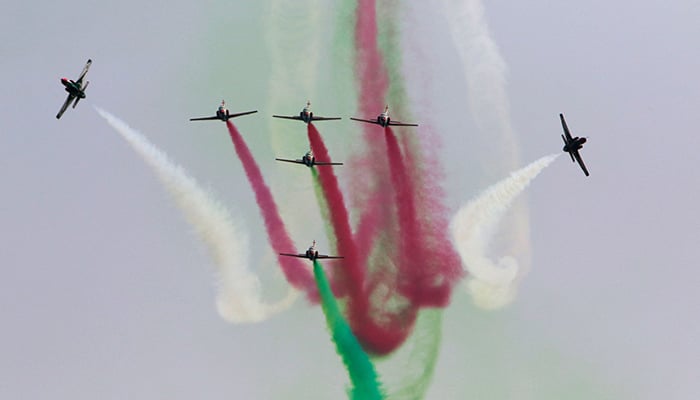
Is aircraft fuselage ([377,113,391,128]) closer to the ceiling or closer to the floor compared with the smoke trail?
closer to the ceiling

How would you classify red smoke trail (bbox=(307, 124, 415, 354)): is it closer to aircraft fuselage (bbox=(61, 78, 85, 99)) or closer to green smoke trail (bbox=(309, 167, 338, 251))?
green smoke trail (bbox=(309, 167, 338, 251))

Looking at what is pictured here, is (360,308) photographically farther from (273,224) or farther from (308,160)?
(308,160)

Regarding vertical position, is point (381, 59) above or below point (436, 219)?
above

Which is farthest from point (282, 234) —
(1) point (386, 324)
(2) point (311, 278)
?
(1) point (386, 324)

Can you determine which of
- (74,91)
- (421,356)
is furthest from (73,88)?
(421,356)

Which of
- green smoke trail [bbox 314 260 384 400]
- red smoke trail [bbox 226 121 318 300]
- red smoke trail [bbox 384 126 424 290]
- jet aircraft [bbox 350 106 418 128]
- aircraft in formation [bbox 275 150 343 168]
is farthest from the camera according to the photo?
red smoke trail [bbox 226 121 318 300]

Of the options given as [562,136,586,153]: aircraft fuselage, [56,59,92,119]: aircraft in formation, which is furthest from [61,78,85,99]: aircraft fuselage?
[562,136,586,153]: aircraft fuselage

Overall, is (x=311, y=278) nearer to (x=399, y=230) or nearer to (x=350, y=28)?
(x=399, y=230)

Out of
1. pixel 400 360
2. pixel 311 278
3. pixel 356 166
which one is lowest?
pixel 400 360
